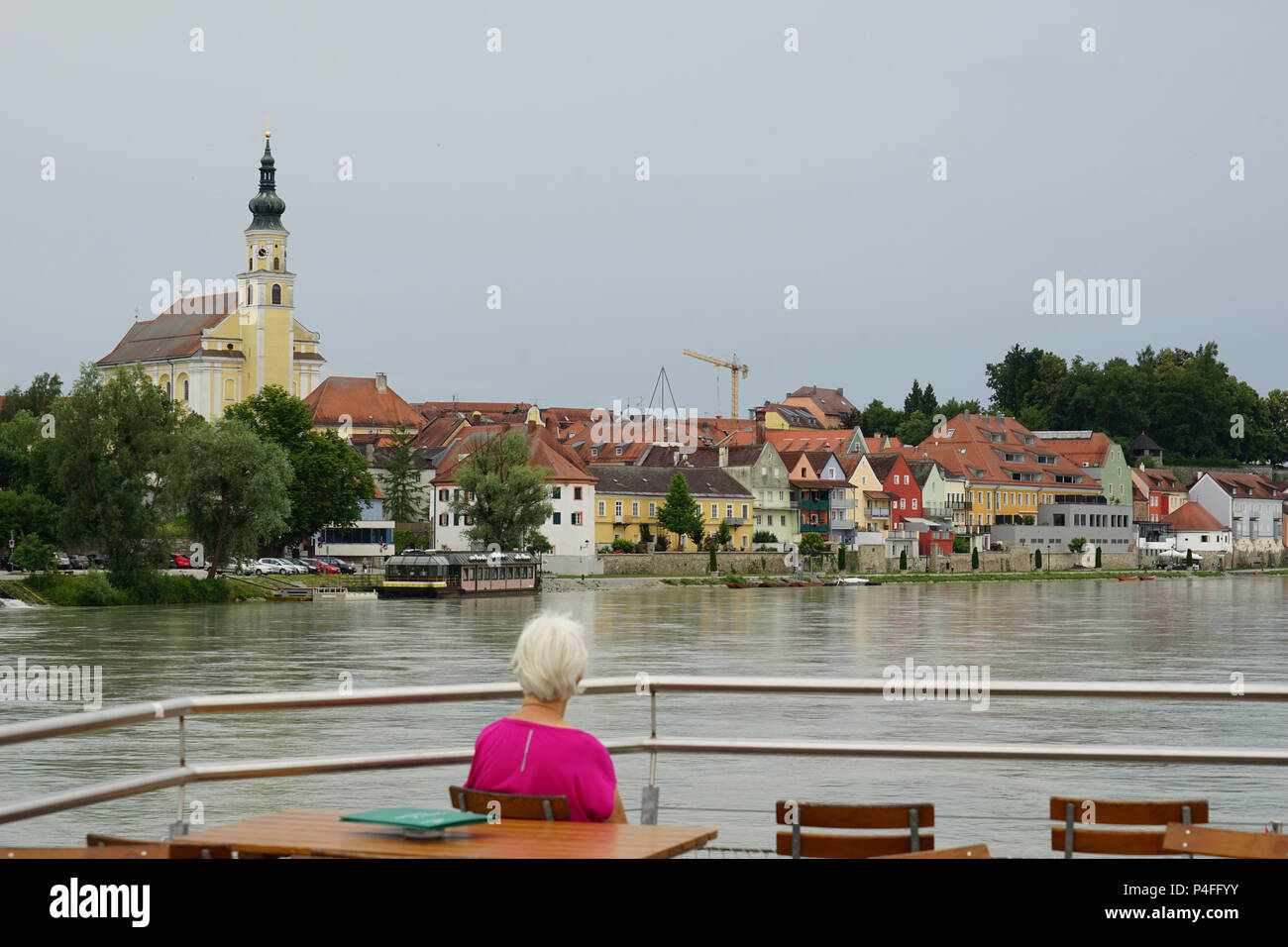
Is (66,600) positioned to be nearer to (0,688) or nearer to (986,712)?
(0,688)

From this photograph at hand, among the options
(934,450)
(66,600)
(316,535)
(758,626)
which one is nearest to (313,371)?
(316,535)

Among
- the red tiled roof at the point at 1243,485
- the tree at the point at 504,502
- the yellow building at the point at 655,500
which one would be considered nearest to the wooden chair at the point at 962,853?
the tree at the point at 504,502

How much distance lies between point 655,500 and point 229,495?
155 feet

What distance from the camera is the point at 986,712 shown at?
30109 millimetres

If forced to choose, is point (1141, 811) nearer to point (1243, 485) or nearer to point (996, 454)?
point (996, 454)

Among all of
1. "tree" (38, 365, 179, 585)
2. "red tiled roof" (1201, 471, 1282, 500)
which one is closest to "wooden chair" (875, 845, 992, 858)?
"tree" (38, 365, 179, 585)

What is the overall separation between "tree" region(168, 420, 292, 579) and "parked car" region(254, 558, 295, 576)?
1190cm

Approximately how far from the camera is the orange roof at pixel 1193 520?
152500 millimetres

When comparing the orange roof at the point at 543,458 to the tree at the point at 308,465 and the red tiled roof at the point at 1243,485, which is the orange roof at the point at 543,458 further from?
the red tiled roof at the point at 1243,485

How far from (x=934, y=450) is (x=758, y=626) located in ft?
292

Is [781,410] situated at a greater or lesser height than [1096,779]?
greater

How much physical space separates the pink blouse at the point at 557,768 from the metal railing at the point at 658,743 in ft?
2.36

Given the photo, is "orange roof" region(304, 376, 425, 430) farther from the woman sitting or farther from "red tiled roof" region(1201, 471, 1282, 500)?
the woman sitting

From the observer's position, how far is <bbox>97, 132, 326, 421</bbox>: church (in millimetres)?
131250
